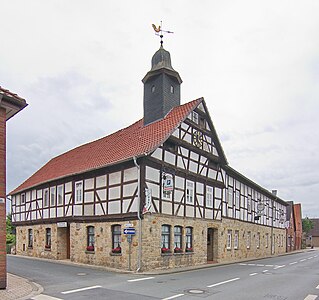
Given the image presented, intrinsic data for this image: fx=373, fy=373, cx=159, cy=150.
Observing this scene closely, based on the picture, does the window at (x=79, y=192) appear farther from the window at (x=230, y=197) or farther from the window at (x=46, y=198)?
the window at (x=230, y=197)

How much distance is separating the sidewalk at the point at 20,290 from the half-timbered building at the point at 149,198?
5.54 m

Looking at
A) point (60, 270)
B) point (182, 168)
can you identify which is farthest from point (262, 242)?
point (60, 270)

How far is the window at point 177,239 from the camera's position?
1953 cm

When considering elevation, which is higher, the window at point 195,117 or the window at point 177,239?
the window at point 195,117

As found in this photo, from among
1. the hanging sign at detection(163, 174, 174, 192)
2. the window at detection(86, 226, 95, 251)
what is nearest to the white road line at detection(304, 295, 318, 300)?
the hanging sign at detection(163, 174, 174, 192)

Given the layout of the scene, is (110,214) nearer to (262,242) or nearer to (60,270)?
(60,270)

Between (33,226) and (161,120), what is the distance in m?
12.6

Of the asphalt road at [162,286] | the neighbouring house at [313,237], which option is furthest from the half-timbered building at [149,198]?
the neighbouring house at [313,237]

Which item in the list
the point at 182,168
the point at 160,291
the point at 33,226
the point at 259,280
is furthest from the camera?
the point at 33,226

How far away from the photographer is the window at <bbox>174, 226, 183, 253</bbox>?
769 inches

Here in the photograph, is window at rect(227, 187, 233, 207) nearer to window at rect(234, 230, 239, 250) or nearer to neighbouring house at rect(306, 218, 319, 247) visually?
window at rect(234, 230, 239, 250)

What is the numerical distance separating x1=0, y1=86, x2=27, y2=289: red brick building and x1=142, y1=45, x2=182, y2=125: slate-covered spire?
11775 mm

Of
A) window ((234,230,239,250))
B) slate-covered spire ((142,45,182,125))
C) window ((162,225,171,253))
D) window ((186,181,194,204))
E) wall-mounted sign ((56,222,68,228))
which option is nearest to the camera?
window ((162,225,171,253))

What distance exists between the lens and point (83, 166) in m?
21.7
